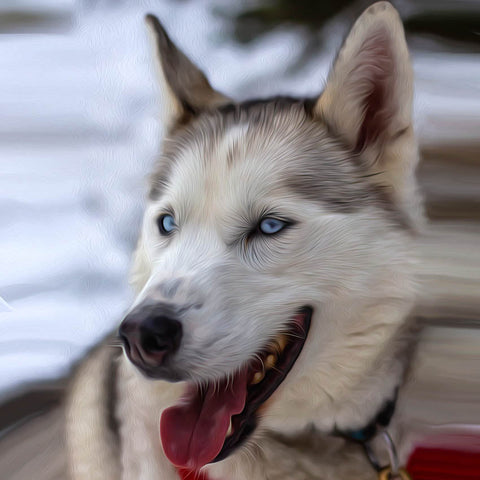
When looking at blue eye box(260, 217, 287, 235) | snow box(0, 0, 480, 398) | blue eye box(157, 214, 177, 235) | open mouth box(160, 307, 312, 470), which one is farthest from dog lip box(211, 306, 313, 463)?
snow box(0, 0, 480, 398)

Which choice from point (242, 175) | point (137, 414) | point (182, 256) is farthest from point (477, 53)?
point (137, 414)

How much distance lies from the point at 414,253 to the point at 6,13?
915mm

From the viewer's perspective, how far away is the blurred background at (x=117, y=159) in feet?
3.43

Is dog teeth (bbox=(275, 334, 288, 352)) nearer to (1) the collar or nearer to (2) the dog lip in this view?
(2) the dog lip

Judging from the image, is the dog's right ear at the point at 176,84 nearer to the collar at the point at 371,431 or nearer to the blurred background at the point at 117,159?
the blurred background at the point at 117,159

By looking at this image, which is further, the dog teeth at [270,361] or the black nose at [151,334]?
the dog teeth at [270,361]

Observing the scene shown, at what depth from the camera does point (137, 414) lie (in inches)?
36.3

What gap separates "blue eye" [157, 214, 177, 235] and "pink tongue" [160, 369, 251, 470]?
10.0 inches

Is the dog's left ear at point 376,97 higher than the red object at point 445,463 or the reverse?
higher

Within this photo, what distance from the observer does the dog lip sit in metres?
A: 0.80

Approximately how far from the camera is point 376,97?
84cm

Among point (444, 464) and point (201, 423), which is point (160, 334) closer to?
point (201, 423)

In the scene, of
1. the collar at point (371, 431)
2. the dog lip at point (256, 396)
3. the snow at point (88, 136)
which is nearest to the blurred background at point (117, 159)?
the snow at point (88, 136)

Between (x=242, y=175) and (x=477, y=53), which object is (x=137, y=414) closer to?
(x=242, y=175)
